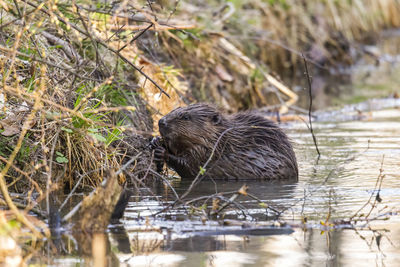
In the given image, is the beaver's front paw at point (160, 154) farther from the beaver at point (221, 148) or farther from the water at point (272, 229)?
the water at point (272, 229)

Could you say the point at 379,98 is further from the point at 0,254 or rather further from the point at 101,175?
the point at 0,254

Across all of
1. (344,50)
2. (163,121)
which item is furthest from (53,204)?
(344,50)

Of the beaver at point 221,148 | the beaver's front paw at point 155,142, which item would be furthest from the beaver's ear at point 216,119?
the beaver's front paw at point 155,142

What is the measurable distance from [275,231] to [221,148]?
6.65ft

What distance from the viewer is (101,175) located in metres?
4.87

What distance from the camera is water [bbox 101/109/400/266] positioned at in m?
3.24

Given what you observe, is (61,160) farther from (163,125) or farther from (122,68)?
(122,68)

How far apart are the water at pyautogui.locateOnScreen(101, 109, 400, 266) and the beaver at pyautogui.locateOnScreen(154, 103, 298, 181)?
0.59 ft

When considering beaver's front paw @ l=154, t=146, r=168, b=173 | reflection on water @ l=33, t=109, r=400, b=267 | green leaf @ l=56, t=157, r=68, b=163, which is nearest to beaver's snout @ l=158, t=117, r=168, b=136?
beaver's front paw @ l=154, t=146, r=168, b=173

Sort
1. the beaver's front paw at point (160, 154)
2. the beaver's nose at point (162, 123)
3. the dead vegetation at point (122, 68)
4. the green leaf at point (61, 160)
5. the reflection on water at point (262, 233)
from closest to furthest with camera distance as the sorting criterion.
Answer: the reflection on water at point (262, 233) < the dead vegetation at point (122, 68) < the green leaf at point (61, 160) < the beaver's nose at point (162, 123) < the beaver's front paw at point (160, 154)

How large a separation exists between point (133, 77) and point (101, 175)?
1896mm

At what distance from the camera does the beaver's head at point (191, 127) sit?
552 cm

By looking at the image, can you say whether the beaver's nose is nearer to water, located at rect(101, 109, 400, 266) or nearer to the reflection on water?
water, located at rect(101, 109, 400, 266)

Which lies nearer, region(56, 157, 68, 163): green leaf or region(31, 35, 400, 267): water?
region(31, 35, 400, 267): water
